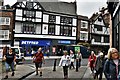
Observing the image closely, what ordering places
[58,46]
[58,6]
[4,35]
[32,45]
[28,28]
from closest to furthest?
[4,35] → [32,45] → [28,28] → [58,46] → [58,6]

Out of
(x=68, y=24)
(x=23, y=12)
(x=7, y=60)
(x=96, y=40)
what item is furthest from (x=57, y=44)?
(x=7, y=60)

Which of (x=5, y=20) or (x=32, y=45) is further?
(x=32, y=45)

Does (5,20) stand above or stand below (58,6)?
below

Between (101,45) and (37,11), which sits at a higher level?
(37,11)

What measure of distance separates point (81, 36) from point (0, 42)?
18.2m

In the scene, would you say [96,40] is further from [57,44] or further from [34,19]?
[34,19]

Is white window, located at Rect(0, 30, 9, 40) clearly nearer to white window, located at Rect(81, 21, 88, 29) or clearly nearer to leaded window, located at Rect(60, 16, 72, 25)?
leaded window, located at Rect(60, 16, 72, 25)

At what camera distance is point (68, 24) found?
178 feet

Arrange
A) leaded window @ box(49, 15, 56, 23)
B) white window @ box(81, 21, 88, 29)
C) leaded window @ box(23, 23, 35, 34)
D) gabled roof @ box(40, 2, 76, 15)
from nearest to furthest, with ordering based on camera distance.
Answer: leaded window @ box(23, 23, 35, 34) < leaded window @ box(49, 15, 56, 23) < gabled roof @ box(40, 2, 76, 15) < white window @ box(81, 21, 88, 29)

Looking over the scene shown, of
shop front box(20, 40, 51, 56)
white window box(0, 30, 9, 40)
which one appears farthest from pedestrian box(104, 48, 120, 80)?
white window box(0, 30, 9, 40)

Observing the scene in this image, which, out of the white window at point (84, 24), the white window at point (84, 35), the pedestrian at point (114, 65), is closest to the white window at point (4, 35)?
the white window at point (84, 35)

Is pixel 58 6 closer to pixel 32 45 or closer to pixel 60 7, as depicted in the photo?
pixel 60 7

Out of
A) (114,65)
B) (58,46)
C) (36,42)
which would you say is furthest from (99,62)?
(58,46)

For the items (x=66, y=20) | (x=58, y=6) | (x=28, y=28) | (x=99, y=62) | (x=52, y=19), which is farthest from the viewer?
(x=58, y=6)
